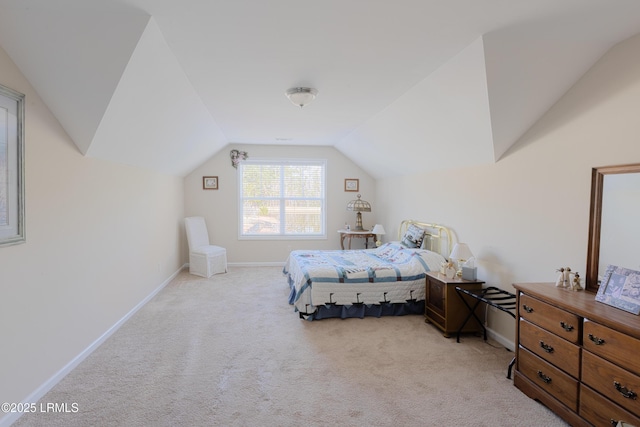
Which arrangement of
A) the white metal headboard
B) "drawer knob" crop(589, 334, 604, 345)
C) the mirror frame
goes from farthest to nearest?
the white metal headboard, the mirror frame, "drawer knob" crop(589, 334, 604, 345)

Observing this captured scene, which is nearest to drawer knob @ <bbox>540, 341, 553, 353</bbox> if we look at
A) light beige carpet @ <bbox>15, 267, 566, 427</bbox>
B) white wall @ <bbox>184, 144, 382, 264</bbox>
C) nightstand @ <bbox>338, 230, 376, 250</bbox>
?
light beige carpet @ <bbox>15, 267, 566, 427</bbox>

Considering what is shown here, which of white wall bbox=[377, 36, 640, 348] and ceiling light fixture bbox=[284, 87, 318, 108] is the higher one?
ceiling light fixture bbox=[284, 87, 318, 108]

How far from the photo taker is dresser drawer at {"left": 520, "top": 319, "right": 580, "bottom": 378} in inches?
77.5

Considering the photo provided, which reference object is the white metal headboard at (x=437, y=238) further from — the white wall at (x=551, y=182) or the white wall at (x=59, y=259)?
the white wall at (x=59, y=259)

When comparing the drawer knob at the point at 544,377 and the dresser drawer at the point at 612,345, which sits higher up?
the dresser drawer at the point at 612,345

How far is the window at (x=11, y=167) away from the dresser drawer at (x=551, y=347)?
3359 millimetres

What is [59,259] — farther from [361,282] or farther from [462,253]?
[462,253]

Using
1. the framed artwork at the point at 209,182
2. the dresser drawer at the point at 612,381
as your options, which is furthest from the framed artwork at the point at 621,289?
the framed artwork at the point at 209,182

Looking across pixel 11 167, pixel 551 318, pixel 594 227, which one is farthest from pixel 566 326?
pixel 11 167

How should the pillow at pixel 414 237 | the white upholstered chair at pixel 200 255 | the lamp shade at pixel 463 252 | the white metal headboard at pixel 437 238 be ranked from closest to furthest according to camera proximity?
1. the lamp shade at pixel 463 252
2. the white metal headboard at pixel 437 238
3. the pillow at pixel 414 237
4. the white upholstered chair at pixel 200 255

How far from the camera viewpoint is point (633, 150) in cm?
207

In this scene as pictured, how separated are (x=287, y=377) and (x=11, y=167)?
7.51 ft

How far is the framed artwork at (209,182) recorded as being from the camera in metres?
6.55

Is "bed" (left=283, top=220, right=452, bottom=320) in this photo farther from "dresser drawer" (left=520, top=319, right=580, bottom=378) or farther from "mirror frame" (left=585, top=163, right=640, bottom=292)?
"mirror frame" (left=585, top=163, right=640, bottom=292)
